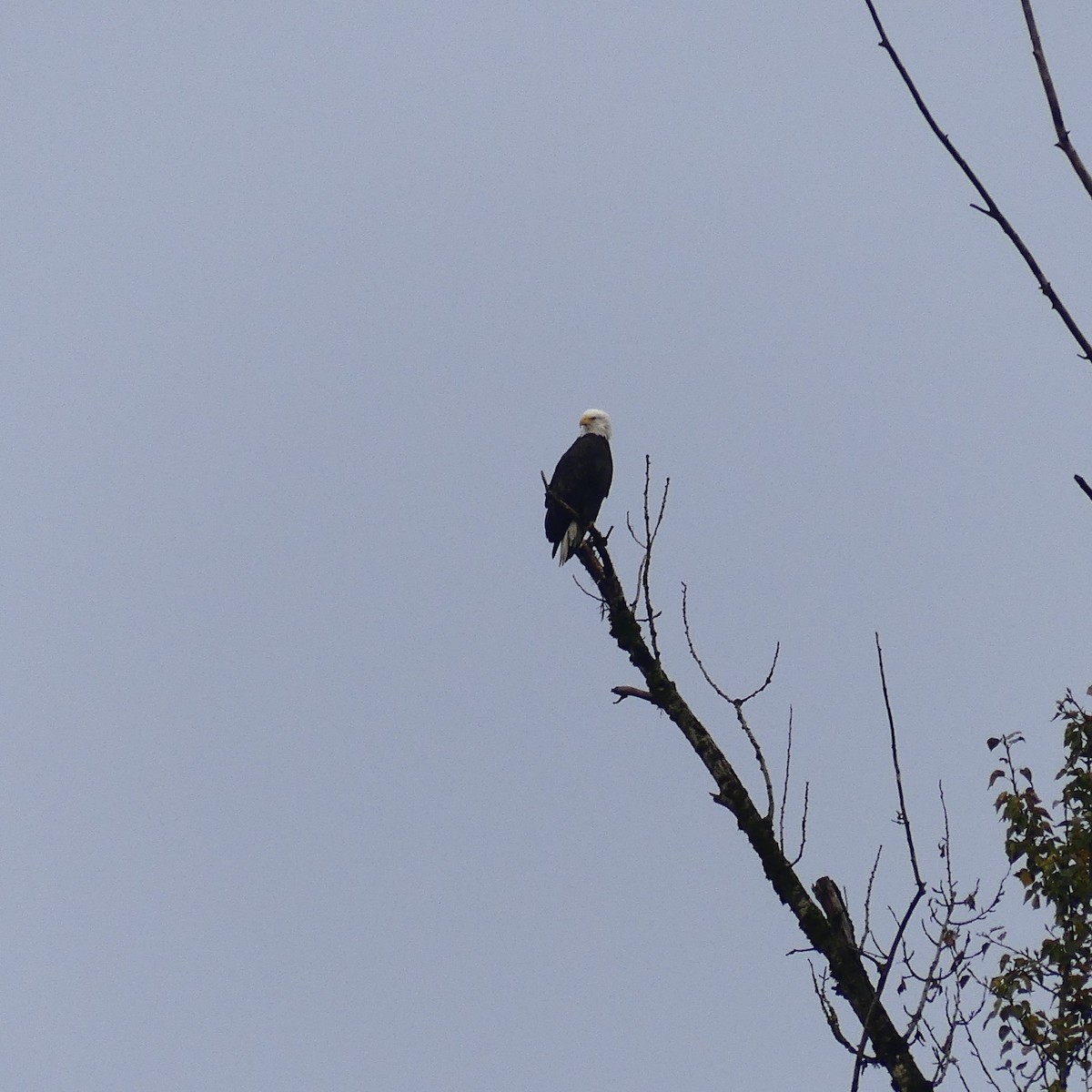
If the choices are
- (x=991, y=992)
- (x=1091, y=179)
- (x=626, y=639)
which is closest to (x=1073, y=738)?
(x=991, y=992)

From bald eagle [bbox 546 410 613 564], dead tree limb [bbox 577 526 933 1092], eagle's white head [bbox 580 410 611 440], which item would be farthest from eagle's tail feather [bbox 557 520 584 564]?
dead tree limb [bbox 577 526 933 1092]

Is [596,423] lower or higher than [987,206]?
higher

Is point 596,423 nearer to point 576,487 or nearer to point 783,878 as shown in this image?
point 576,487

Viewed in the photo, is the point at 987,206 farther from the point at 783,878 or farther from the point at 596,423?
the point at 596,423

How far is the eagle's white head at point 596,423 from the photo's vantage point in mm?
10633

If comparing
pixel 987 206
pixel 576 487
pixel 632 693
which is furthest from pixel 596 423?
pixel 987 206

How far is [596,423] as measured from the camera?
1065 centimetres

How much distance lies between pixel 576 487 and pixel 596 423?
1902 mm

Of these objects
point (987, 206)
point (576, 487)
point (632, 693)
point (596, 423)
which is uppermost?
point (596, 423)

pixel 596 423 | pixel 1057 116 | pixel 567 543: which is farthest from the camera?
pixel 596 423

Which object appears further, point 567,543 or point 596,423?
point 596,423

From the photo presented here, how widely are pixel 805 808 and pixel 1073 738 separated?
2149 millimetres

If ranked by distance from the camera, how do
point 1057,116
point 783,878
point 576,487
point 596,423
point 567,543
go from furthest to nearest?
point 596,423 < point 576,487 < point 567,543 < point 783,878 < point 1057,116

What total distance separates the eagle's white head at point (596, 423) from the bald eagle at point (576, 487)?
1.36 ft
